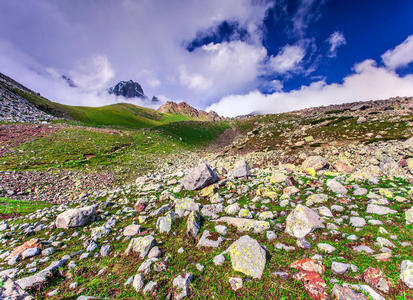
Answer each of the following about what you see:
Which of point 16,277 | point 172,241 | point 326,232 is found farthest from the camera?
point 172,241

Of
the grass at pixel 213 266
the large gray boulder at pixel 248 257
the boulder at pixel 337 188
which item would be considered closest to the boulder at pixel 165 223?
the grass at pixel 213 266

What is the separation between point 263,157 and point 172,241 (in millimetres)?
24687

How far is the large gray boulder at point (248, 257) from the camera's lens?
4.31 meters

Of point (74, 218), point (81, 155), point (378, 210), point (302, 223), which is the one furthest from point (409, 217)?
point (81, 155)

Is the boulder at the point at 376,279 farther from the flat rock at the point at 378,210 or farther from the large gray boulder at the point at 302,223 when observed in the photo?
the flat rock at the point at 378,210

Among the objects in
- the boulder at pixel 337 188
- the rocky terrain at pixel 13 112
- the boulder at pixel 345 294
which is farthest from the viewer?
the rocky terrain at pixel 13 112

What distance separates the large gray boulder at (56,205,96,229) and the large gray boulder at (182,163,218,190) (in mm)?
5520

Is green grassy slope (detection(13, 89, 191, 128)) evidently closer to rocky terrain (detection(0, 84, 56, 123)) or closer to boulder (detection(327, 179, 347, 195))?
rocky terrain (detection(0, 84, 56, 123))

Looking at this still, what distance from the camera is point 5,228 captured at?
8211 mm

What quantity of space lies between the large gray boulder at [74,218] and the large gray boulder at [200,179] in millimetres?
5520

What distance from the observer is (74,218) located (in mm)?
7773

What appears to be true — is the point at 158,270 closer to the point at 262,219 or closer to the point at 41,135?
the point at 262,219

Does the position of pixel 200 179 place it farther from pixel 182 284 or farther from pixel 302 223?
pixel 182 284

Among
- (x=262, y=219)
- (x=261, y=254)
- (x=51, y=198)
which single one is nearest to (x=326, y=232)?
(x=262, y=219)
